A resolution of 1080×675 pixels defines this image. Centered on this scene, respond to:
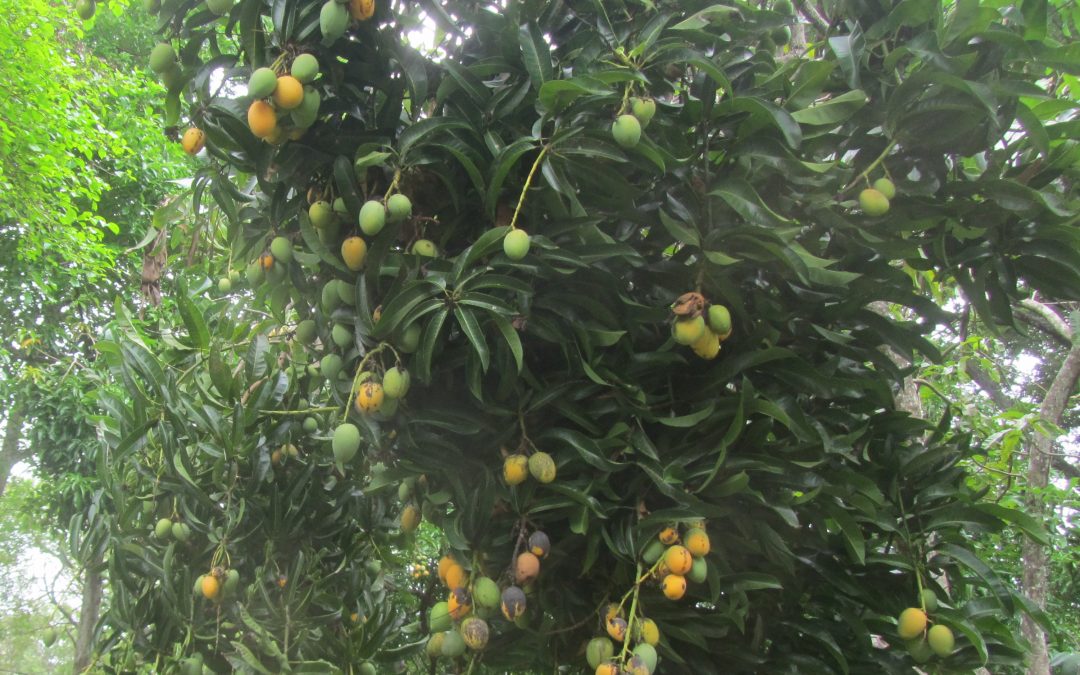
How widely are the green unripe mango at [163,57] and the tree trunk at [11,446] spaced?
16.9ft

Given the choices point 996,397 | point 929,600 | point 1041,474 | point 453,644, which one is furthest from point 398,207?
point 996,397

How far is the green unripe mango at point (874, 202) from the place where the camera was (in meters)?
1.33

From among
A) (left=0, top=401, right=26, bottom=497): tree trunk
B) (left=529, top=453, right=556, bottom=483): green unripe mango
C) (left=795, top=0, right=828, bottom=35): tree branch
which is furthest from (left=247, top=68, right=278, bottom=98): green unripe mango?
(left=0, top=401, right=26, bottom=497): tree trunk

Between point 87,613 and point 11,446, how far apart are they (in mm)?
4670

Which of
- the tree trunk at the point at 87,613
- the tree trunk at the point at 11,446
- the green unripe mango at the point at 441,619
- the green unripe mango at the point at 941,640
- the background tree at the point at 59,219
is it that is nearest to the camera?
the green unripe mango at the point at 941,640

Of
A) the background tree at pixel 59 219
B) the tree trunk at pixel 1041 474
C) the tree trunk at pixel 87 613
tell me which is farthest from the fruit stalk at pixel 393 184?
the background tree at pixel 59 219

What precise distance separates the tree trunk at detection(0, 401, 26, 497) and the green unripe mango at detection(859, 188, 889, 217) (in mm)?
5904

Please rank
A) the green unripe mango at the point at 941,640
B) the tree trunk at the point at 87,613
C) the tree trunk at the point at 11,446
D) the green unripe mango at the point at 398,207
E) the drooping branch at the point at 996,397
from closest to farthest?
the green unripe mango at the point at 398,207 < the green unripe mango at the point at 941,640 < the tree trunk at the point at 87,613 < the drooping branch at the point at 996,397 < the tree trunk at the point at 11,446

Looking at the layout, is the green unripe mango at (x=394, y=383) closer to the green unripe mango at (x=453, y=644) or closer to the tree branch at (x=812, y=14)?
the green unripe mango at (x=453, y=644)

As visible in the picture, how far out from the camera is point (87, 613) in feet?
9.01

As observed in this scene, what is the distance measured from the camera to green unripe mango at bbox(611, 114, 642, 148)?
121cm

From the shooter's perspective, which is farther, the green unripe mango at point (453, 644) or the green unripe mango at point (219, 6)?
the green unripe mango at point (453, 644)

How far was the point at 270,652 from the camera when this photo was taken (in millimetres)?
1690

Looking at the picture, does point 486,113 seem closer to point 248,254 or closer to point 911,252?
point 248,254
